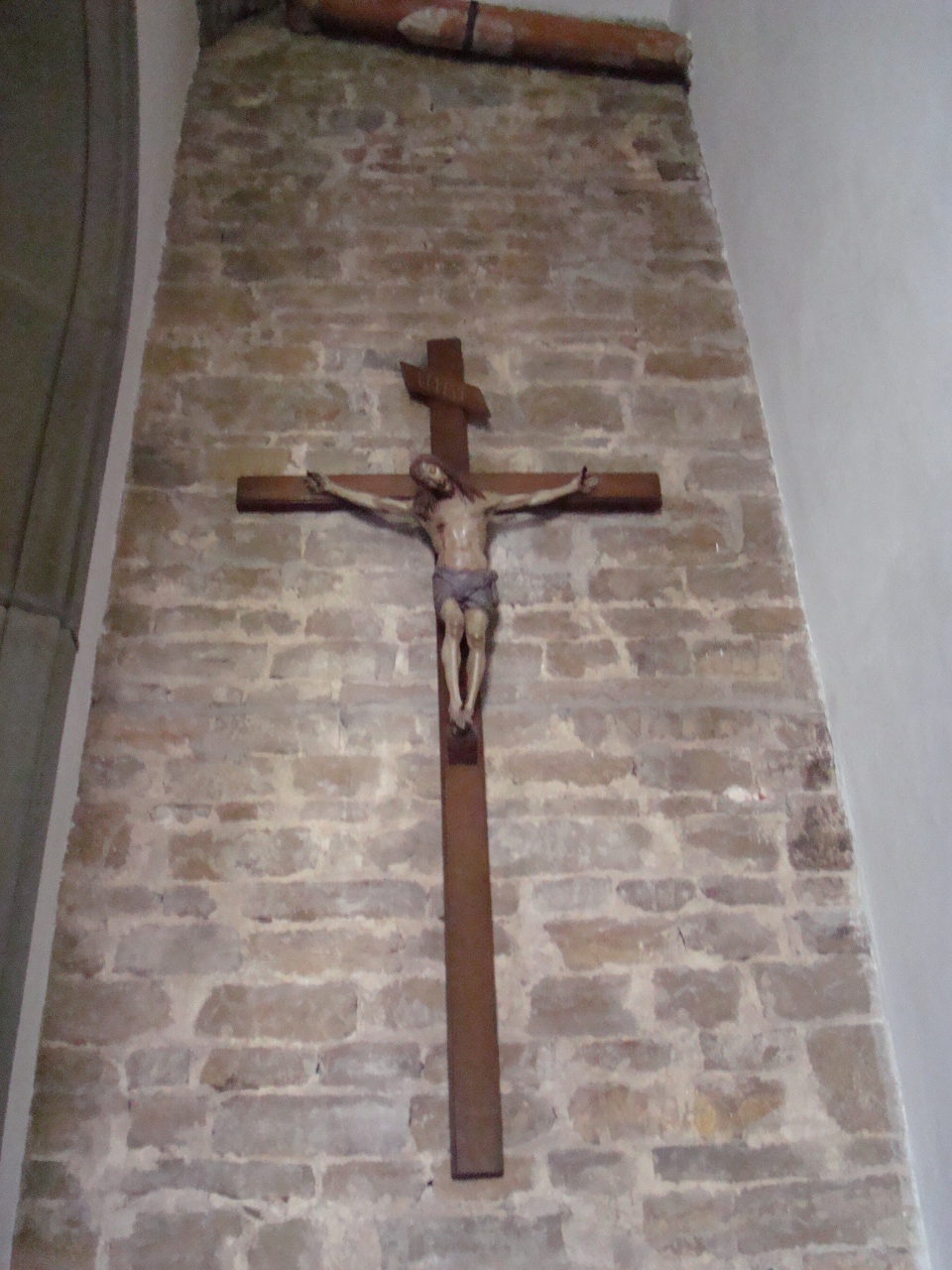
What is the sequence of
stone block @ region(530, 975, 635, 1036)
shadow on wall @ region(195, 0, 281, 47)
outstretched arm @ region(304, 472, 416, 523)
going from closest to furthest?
stone block @ region(530, 975, 635, 1036)
outstretched arm @ region(304, 472, 416, 523)
shadow on wall @ region(195, 0, 281, 47)

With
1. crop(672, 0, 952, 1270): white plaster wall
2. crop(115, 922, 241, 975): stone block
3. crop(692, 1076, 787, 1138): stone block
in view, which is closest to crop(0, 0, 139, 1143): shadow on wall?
crop(115, 922, 241, 975): stone block

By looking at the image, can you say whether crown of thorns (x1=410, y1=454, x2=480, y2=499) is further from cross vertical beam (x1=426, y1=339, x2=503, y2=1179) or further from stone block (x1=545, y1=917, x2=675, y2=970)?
stone block (x1=545, y1=917, x2=675, y2=970)

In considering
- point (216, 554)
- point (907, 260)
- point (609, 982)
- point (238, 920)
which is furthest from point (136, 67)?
A: point (609, 982)

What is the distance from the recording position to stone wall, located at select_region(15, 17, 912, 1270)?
2.48m

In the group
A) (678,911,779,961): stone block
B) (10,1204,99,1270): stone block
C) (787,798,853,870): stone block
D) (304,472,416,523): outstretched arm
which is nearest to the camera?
(10,1204,99,1270): stone block

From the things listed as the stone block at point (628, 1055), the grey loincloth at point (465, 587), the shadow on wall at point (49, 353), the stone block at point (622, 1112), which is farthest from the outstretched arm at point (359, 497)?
the stone block at point (622, 1112)

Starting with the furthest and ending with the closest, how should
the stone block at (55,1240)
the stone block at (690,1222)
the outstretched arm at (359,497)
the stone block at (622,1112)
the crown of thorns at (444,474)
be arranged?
the outstretched arm at (359,497), the crown of thorns at (444,474), the stone block at (622,1112), the stone block at (690,1222), the stone block at (55,1240)

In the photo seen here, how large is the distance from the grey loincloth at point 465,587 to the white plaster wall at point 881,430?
3.58 feet

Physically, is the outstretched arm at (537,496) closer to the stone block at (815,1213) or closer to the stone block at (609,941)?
the stone block at (609,941)

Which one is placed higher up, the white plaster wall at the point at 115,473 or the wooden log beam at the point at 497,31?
the wooden log beam at the point at 497,31

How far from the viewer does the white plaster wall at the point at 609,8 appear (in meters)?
4.64

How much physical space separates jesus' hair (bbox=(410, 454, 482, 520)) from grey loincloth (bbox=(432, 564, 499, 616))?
0.23 meters

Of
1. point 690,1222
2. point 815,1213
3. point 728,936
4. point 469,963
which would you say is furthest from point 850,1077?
point 469,963

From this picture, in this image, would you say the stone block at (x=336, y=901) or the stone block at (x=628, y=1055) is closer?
the stone block at (x=628, y=1055)
